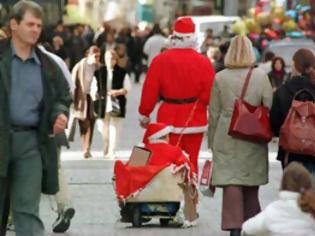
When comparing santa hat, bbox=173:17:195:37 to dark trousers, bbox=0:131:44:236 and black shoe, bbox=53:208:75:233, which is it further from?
dark trousers, bbox=0:131:44:236

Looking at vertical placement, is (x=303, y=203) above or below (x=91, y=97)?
above

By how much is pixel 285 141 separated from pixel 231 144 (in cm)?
68

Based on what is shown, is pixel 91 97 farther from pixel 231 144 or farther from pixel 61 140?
pixel 61 140

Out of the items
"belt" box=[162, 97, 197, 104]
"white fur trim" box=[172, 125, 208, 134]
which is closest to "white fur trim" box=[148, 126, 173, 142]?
"white fur trim" box=[172, 125, 208, 134]

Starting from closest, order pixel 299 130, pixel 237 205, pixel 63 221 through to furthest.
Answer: pixel 299 130 → pixel 237 205 → pixel 63 221

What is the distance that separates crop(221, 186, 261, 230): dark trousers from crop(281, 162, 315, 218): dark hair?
3.55m

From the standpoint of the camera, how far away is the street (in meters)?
12.9

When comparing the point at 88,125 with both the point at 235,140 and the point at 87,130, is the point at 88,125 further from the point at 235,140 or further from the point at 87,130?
the point at 235,140

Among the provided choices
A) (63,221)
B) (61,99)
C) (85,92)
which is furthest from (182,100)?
(85,92)

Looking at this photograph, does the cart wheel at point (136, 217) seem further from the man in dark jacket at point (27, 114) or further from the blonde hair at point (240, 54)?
→ the man in dark jacket at point (27, 114)

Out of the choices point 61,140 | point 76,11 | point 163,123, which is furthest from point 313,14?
point 61,140

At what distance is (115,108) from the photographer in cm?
2003

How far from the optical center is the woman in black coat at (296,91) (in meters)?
11.5

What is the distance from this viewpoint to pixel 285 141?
1134cm
